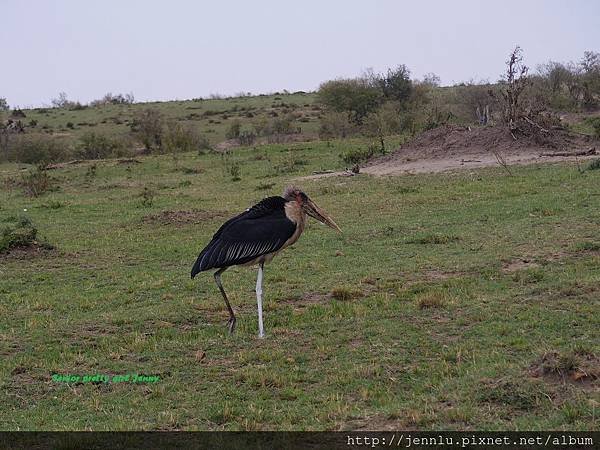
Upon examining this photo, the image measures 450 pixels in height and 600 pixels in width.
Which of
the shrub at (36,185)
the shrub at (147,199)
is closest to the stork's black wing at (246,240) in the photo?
the shrub at (147,199)

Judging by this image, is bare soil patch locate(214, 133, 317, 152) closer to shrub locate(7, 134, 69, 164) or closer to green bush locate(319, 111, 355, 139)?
green bush locate(319, 111, 355, 139)

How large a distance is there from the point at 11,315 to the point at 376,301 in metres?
4.29

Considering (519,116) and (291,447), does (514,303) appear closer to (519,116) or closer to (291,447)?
(291,447)

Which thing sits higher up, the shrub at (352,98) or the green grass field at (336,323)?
the shrub at (352,98)

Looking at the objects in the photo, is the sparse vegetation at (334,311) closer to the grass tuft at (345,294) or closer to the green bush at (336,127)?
the grass tuft at (345,294)

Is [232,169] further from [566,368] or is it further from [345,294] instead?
[566,368]

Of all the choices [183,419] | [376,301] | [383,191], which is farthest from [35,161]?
[183,419]

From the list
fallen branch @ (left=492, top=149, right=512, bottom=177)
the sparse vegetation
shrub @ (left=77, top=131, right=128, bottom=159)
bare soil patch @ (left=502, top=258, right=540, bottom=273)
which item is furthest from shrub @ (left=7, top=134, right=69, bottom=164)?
bare soil patch @ (left=502, top=258, right=540, bottom=273)

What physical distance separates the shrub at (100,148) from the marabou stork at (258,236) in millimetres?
27292

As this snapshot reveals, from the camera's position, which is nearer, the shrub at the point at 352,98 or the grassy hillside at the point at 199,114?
the shrub at the point at 352,98

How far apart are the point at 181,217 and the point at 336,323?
8.47 metres

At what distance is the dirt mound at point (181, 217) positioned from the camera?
15.3 m

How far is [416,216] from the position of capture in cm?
1425

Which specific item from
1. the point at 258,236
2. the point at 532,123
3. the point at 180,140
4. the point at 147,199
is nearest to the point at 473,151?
the point at 532,123
